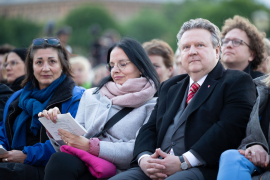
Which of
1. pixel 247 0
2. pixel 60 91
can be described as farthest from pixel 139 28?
pixel 60 91

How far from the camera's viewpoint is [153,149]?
366 cm

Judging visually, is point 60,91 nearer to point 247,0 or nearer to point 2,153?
point 2,153

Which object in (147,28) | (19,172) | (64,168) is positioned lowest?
(19,172)

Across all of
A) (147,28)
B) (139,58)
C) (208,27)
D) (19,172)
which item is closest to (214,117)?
(208,27)

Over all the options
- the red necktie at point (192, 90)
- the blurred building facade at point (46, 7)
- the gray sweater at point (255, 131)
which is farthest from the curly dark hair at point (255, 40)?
the blurred building facade at point (46, 7)

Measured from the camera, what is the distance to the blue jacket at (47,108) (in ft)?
13.7

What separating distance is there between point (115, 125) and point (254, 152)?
5.29 feet

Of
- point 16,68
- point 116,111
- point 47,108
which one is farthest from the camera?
Answer: point 16,68

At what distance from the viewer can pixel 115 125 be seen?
403cm

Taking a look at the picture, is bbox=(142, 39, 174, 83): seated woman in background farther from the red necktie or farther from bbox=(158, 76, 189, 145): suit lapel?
the red necktie

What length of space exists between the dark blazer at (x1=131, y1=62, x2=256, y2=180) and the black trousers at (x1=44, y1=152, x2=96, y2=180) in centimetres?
54

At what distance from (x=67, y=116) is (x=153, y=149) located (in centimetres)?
92

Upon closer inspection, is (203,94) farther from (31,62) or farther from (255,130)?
(31,62)

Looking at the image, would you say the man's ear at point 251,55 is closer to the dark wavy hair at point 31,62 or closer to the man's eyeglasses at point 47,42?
the dark wavy hair at point 31,62
